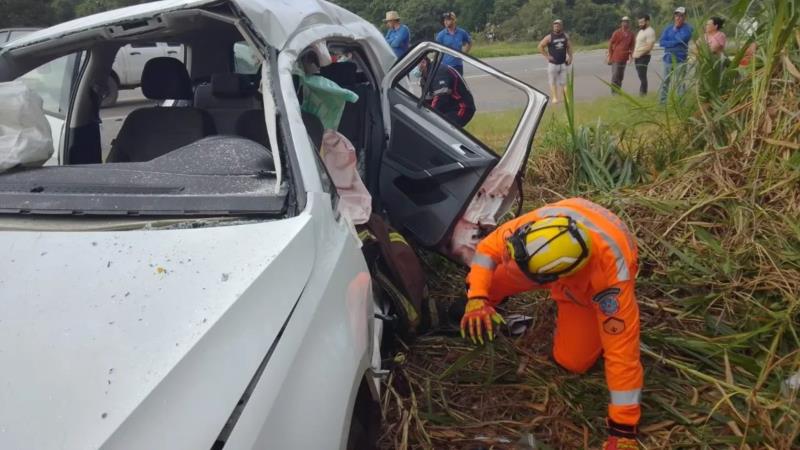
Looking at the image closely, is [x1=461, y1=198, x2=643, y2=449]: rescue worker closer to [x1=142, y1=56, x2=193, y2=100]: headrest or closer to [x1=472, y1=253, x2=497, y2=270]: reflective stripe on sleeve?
[x1=472, y1=253, x2=497, y2=270]: reflective stripe on sleeve

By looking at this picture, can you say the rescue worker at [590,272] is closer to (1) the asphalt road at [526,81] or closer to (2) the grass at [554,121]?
(2) the grass at [554,121]

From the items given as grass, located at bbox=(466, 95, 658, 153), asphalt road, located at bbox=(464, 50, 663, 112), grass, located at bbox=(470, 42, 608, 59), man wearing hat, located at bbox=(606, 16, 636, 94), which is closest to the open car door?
grass, located at bbox=(466, 95, 658, 153)

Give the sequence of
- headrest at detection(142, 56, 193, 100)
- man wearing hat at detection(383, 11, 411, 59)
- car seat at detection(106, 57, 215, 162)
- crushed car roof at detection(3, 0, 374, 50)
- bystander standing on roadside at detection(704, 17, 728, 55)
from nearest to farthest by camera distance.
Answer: crushed car roof at detection(3, 0, 374, 50)
car seat at detection(106, 57, 215, 162)
headrest at detection(142, 56, 193, 100)
bystander standing on roadside at detection(704, 17, 728, 55)
man wearing hat at detection(383, 11, 411, 59)

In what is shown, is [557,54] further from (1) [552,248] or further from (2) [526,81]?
(1) [552,248]

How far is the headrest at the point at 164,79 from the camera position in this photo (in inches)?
132

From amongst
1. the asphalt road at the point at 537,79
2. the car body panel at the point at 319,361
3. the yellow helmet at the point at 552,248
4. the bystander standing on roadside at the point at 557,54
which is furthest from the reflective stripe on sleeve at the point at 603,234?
the bystander standing on roadside at the point at 557,54

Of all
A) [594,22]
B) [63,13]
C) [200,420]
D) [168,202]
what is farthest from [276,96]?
[594,22]

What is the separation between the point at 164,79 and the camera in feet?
11.0

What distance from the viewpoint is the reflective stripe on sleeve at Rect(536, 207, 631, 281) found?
2.56 meters

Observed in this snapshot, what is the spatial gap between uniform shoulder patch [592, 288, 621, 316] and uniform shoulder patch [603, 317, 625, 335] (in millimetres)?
26

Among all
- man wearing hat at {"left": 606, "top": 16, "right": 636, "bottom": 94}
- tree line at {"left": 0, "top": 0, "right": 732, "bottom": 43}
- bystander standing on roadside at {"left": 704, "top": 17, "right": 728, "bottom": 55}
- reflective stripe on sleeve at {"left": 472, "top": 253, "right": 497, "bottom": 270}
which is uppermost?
bystander standing on roadside at {"left": 704, "top": 17, "right": 728, "bottom": 55}

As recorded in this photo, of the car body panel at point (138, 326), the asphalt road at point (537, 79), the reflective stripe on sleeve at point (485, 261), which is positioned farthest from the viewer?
the asphalt road at point (537, 79)

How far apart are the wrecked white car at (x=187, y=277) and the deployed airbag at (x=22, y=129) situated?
3 centimetres

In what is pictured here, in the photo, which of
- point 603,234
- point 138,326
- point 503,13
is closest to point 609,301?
point 603,234
